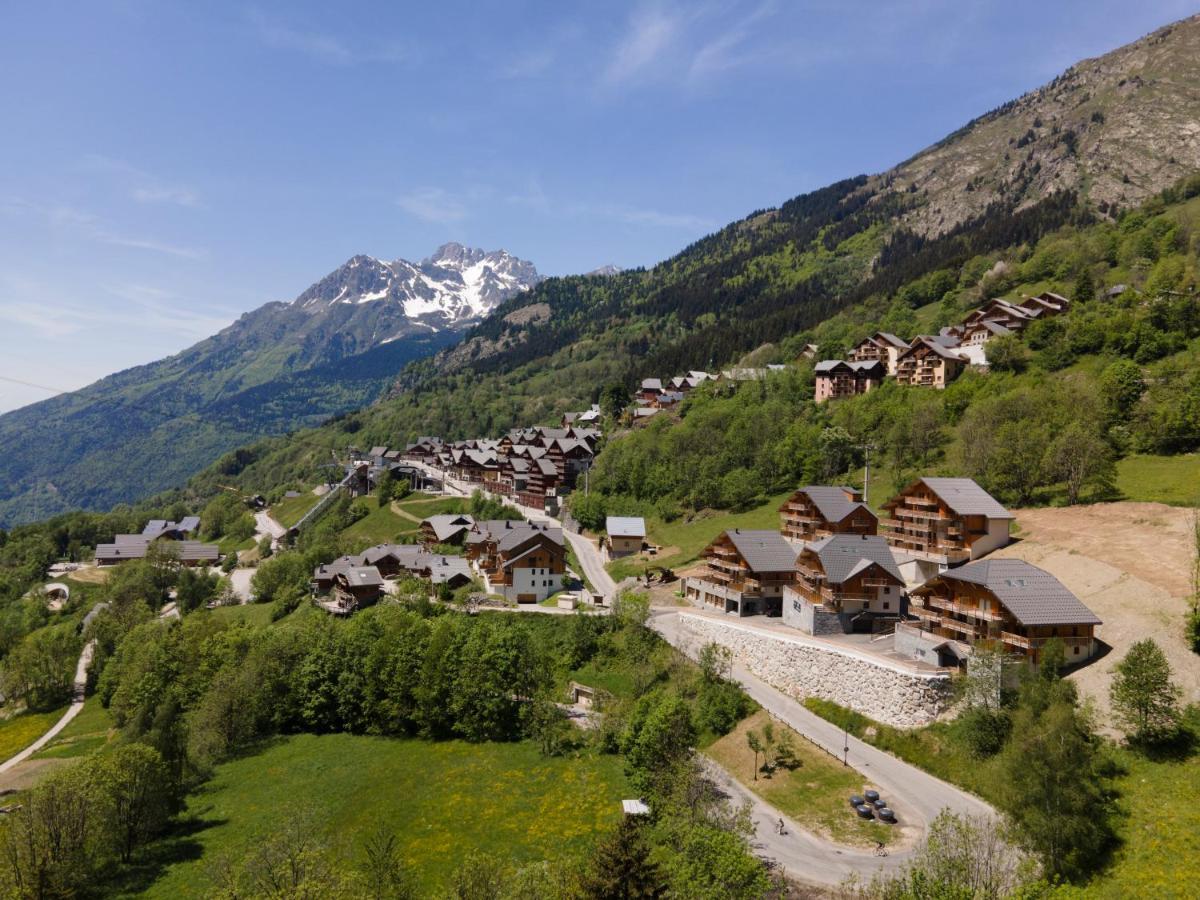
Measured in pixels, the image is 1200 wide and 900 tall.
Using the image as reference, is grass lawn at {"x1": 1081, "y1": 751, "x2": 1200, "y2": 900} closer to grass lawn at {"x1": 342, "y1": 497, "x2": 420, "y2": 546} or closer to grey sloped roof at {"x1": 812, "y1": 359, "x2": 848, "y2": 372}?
grey sloped roof at {"x1": 812, "y1": 359, "x2": 848, "y2": 372}

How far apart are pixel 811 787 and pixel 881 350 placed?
98.0 m

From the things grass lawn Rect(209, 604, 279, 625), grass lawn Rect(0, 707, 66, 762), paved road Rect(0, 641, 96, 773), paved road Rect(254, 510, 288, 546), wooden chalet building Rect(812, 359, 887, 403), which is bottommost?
grass lawn Rect(0, 707, 66, 762)

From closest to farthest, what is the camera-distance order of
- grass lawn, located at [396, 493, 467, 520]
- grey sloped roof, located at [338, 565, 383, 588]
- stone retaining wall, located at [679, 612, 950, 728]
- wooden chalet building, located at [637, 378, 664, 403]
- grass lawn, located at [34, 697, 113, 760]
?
stone retaining wall, located at [679, 612, 950, 728] < grass lawn, located at [34, 697, 113, 760] < grey sloped roof, located at [338, 565, 383, 588] < grass lawn, located at [396, 493, 467, 520] < wooden chalet building, located at [637, 378, 664, 403]

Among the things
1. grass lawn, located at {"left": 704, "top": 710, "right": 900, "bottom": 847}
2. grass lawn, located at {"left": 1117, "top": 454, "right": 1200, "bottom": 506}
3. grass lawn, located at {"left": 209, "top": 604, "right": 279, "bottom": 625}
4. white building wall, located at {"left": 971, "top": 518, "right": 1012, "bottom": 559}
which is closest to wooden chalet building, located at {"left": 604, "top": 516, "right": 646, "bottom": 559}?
grass lawn, located at {"left": 704, "top": 710, "right": 900, "bottom": 847}

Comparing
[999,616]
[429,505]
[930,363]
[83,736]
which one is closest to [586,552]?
[429,505]

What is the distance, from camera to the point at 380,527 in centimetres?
12494

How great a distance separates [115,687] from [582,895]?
255 ft

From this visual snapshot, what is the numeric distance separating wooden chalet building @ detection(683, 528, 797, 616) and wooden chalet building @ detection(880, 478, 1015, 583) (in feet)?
35.3

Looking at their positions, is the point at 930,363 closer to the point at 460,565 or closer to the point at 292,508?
the point at 460,565

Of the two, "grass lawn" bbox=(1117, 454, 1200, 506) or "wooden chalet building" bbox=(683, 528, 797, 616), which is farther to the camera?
"wooden chalet building" bbox=(683, 528, 797, 616)

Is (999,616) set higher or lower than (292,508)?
lower

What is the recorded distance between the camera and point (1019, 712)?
1479 inches

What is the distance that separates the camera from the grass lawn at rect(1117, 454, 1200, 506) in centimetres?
5844

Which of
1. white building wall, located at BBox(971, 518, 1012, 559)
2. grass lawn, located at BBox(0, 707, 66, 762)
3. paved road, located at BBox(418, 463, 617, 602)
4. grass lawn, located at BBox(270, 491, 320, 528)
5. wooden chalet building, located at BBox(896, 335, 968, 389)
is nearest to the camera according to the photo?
white building wall, located at BBox(971, 518, 1012, 559)
